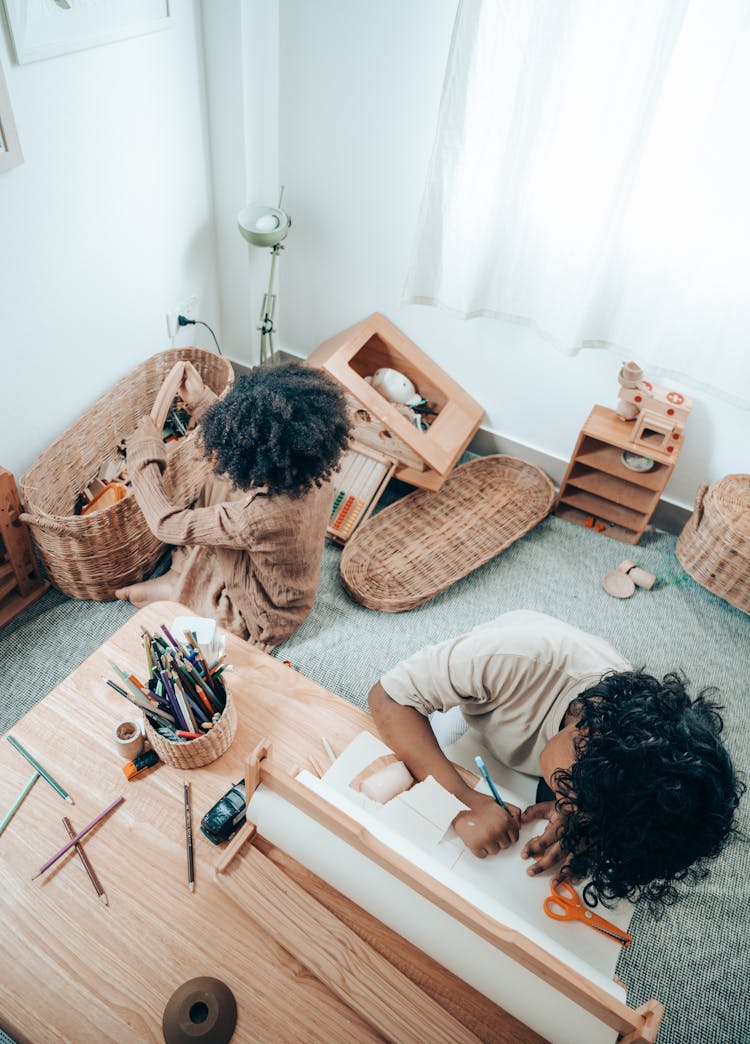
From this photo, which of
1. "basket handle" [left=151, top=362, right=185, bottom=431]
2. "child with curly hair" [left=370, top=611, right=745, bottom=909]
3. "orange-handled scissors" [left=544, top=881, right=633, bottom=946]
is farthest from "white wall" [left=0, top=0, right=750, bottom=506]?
"orange-handled scissors" [left=544, top=881, right=633, bottom=946]

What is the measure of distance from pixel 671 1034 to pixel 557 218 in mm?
2251

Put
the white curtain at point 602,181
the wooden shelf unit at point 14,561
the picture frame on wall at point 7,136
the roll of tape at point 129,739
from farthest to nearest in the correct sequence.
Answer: the wooden shelf unit at point 14,561, the white curtain at point 602,181, the picture frame on wall at point 7,136, the roll of tape at point 129,739

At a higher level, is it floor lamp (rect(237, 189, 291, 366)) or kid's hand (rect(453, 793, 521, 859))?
floor lamp (rect(237, 189, 291, 366))

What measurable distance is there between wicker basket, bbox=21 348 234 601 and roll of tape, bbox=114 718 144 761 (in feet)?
3.26

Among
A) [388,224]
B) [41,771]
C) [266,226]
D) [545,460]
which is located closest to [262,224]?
[266,226]

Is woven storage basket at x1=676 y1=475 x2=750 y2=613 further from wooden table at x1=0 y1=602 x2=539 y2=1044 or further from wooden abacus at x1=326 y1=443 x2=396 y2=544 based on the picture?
wooden table at x1=0 y1=602 x2=539 y2=1044

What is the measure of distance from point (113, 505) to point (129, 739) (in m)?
1.06

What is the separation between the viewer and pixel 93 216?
2209 millimetres

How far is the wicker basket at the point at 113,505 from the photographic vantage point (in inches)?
83.1

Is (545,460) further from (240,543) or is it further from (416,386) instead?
(240,543)

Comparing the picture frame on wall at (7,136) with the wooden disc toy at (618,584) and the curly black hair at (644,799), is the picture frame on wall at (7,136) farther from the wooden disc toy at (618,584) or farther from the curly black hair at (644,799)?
the wooden disc toy at (618,584)

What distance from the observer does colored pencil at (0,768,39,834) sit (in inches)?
44.1

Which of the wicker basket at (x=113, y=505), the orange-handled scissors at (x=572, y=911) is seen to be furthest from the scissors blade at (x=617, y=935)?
the wicker basket at (x=113, y=505)

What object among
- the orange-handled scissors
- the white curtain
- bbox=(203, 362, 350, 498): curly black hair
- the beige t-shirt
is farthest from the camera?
the white curtain
